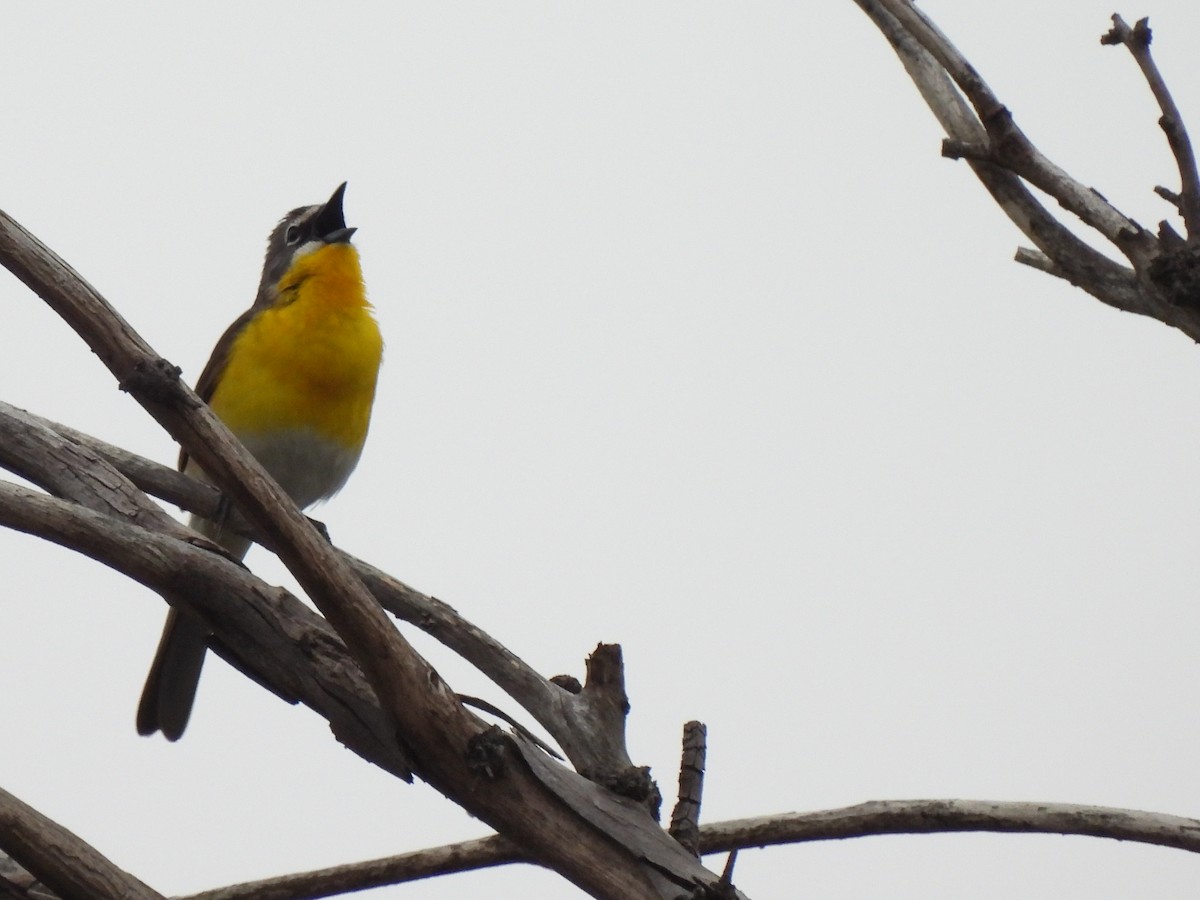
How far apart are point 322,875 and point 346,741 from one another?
57 centimetres

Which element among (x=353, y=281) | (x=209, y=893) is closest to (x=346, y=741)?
(x=209, y=893)

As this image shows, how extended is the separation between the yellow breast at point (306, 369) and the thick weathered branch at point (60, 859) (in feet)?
10.0

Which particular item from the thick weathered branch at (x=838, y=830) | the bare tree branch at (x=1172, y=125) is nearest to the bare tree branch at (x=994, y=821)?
the thick weathered branch at (x=838, y=830)

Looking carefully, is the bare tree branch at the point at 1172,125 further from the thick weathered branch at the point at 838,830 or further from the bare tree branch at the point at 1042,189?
the thick weathered branch at the point at 838,830

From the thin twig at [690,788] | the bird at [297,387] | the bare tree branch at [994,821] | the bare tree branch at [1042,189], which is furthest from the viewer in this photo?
the bird at [297,387]

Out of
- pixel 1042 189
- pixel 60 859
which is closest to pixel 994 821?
pixel 1042 189

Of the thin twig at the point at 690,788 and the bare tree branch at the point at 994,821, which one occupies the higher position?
the bare tree branch at the point at 994,821

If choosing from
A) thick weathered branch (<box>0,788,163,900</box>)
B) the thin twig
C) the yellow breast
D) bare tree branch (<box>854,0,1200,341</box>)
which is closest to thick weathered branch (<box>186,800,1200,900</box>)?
the thin twig

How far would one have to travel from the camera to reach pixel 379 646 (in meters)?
→ 2.59

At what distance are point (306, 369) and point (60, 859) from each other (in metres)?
3.20

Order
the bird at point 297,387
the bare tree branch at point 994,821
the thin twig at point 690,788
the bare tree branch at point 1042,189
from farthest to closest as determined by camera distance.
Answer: the bird at point 297,387 → the bare tree branch at point 994,821 → the thin twig at point 690,788 → the bare tree branch at point 1042,189

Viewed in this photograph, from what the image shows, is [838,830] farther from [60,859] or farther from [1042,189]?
[60,859]

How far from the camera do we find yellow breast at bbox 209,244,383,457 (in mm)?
5703

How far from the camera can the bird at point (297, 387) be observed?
569 centimetres
